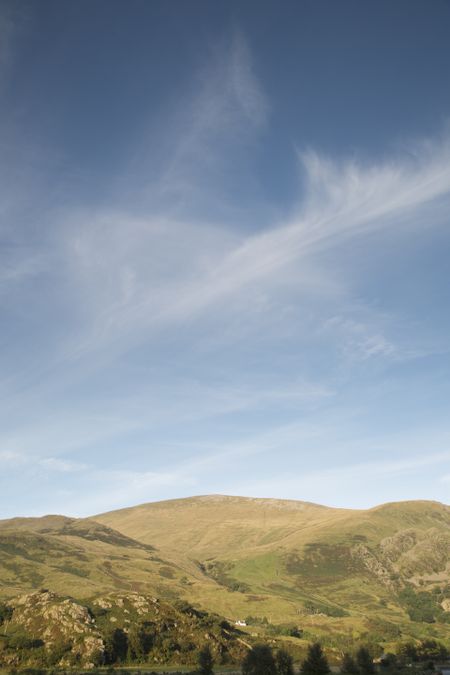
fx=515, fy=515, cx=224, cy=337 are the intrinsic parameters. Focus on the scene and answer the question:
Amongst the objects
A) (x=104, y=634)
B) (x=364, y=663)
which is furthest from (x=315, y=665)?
(x=104, y=634)

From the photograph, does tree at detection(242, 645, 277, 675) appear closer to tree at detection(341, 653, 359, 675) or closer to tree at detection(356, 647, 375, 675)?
tree at detection(341, 653, 359, 675)

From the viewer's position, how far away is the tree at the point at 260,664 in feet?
314

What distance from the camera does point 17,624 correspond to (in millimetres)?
126562

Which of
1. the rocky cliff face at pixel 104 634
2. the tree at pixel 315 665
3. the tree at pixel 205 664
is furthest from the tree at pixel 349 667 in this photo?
the tree at pixel 205 664

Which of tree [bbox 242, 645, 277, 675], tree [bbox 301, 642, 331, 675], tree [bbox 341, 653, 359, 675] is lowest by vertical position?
tree [bbox 341, 653, 359, 675]

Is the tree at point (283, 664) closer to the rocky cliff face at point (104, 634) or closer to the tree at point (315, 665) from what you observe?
the tree at point (315, 665)

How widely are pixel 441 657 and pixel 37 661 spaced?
117 metres

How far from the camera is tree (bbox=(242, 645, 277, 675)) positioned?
95.8 m

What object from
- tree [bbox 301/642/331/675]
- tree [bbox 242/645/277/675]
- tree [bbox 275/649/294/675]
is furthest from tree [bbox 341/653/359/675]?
tree [bbox 242/645/277/675]

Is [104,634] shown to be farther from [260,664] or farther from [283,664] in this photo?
[283,664]

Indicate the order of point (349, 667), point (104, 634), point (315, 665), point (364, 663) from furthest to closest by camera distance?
1. point (104, 634)
2. point (349, 667)
3. point (364, 663)
4. point (315, 665)

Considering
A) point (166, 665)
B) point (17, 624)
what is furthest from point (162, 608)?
point (17, 624)

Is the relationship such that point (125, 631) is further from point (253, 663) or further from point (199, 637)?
point (253, 663)

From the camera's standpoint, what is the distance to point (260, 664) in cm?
9681
